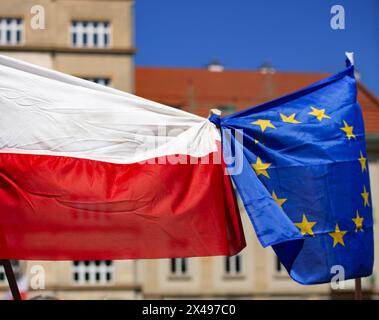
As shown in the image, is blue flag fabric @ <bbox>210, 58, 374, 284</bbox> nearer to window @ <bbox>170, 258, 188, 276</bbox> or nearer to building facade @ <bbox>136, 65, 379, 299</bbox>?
building facade @ <bbox>136, 65, 379, 299</bbox>

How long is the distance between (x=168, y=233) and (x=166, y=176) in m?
0.35

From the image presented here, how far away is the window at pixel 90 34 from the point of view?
42.9 metres

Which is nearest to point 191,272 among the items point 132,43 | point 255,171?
point 132,43

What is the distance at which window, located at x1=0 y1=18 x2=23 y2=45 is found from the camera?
41.9 m

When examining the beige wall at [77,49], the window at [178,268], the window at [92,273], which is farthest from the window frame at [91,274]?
the beige wall at [77,49]

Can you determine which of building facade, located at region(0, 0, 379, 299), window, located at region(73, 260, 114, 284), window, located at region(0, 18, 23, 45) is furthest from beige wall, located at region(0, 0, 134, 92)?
window, located at region(73, 260, 114, 284)

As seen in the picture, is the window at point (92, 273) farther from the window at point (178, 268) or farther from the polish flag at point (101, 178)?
the polish flag at point (101, 178)

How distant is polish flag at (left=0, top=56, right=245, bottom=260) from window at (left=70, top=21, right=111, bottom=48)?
37.4 meters

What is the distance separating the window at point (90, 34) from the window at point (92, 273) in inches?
341

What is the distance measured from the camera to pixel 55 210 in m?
5.53

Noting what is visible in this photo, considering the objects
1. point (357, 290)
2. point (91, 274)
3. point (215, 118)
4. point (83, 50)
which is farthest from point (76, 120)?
point (91, 274)
